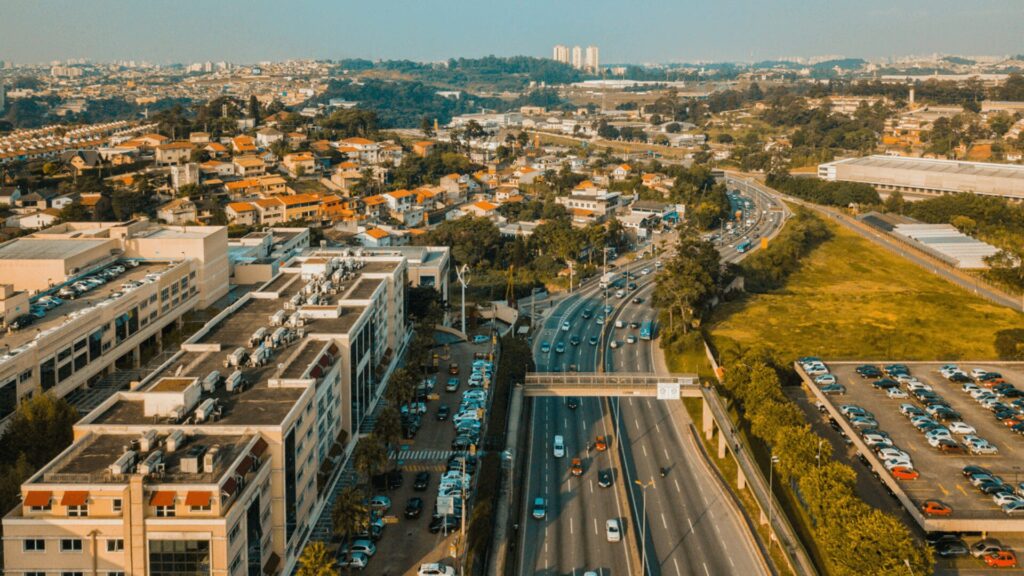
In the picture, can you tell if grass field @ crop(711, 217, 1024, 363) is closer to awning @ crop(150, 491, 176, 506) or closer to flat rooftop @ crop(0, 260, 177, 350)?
flat rooftop @ crop(0, 260, 177, 350)

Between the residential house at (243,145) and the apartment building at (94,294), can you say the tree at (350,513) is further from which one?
the residential house at (243,145)

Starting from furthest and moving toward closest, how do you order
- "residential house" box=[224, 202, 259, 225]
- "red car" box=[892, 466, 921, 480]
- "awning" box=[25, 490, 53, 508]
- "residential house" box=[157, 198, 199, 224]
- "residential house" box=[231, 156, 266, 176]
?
"residential house" box=[231, 156, 266, 176], "residential house" box=[224, 202, 259, 225], "residential house" box=[157, 198, 199, 224], "red car" box=[892, 466, 921, 480], "awning" box=[25, 490, 53, 508]

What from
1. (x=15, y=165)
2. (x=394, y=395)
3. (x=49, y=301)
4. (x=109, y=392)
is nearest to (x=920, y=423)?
(x=394, y=395)

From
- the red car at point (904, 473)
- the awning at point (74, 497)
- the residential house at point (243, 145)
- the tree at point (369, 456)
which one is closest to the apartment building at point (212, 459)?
the awning at point (74, 497)

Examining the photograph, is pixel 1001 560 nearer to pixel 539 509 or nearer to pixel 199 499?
pixel 539 509

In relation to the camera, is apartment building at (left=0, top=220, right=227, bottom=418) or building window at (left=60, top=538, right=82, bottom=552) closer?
building window at (left=60, top=538, right=82, bottom=552)

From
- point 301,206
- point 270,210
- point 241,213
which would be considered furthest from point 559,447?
point 301,206

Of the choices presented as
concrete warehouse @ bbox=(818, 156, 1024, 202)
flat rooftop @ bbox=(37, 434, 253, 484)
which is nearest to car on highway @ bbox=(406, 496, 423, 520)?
flat rooftop @ bbox=(37, 434, 253, 484)

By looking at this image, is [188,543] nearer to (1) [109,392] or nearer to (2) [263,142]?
(1) [109,392]
